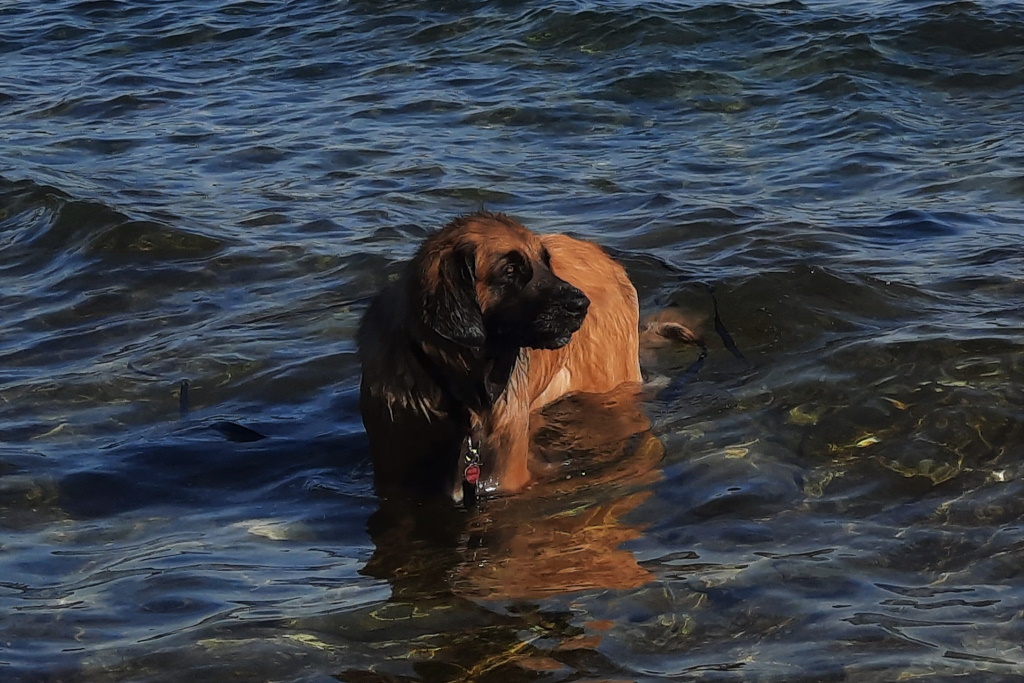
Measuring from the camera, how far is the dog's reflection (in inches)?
202

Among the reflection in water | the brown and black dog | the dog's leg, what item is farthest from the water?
the brown and black dog

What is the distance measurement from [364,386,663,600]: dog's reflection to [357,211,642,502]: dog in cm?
18

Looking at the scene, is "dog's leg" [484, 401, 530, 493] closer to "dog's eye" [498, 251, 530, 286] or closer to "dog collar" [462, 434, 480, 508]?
"dog collar" [462, 434, 480, 508]

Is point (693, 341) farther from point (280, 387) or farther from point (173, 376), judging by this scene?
point (173, 376)

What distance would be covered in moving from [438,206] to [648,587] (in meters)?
6.14

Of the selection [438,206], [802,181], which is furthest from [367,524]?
[802,181]

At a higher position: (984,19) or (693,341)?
(984,19)

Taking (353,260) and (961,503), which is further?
(353,260)

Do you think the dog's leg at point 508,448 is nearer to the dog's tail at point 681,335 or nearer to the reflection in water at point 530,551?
the reflection in water at point 530,551

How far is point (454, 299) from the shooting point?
5.56 meters

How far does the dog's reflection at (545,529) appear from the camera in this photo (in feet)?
16.8

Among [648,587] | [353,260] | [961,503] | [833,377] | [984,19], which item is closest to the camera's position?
[648,587]

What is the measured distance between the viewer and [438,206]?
34.8 ft

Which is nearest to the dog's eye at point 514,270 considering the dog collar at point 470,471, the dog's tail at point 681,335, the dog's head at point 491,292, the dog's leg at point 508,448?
the dog's head at point 491,292
